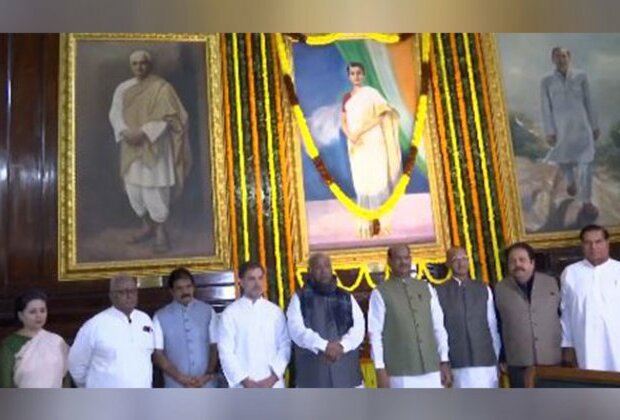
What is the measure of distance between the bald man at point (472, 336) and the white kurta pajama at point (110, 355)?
4.22ft

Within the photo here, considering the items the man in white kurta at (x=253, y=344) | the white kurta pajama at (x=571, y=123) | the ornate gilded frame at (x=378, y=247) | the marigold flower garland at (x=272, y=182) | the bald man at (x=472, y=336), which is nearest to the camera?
the man in white kurta at (x=253, y=344)

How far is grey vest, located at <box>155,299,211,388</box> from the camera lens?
303cm

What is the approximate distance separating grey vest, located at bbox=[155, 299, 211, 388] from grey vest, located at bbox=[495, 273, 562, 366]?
4.21 ft

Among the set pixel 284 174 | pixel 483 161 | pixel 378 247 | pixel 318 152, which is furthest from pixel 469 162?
pixel 284 174

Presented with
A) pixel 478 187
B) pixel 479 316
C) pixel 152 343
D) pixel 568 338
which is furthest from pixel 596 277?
pixel 152 343

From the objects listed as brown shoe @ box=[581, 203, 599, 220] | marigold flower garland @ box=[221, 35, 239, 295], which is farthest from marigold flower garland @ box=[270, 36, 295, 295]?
brown shoe @ box=[581, 203, 599, 220]

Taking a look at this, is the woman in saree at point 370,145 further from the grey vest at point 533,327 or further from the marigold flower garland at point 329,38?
the grey vest at point 533,327

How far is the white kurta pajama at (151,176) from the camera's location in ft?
13.2

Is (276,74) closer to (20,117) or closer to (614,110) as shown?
(20,117)

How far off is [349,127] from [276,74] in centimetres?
54

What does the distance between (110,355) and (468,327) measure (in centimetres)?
148

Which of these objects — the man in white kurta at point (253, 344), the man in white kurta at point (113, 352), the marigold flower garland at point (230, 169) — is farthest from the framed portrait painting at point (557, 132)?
the man in white kurta at point (113, 352)

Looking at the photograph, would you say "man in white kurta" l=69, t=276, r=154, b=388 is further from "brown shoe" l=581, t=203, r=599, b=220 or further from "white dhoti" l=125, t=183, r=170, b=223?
"brown shoe" l=581, t=203, r=599, b=220

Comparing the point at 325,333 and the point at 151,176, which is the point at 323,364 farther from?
the point at 151,176
